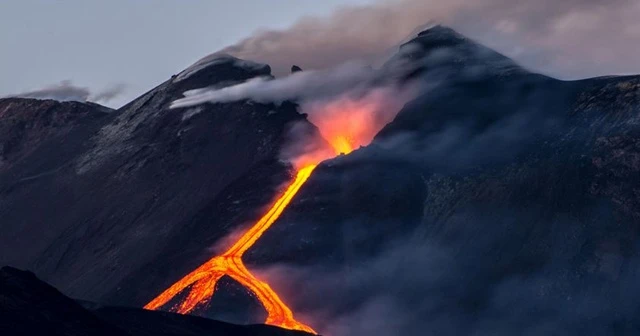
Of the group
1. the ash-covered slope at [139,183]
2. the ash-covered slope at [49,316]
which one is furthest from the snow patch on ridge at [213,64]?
the ash-covered slope at [49,316]

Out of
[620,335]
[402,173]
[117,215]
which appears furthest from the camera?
[117,215]

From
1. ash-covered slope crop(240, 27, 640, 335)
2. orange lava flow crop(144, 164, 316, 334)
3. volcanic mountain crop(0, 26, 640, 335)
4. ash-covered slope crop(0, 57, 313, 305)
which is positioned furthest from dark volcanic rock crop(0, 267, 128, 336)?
ash-covered slope crop(0, 57, 313, 305)

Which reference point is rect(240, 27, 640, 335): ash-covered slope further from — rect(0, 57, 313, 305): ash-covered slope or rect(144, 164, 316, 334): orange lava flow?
rect(0, 57, 313, 305): ash-covered slope

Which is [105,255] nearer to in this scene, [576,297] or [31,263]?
[31,263]

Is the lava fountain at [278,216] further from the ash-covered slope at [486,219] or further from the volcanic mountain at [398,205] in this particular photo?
the ash-covered slope at [486,219]

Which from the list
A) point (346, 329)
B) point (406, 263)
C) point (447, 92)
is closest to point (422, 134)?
point (447, 92)

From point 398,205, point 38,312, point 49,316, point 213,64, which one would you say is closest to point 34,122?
point 213,64
